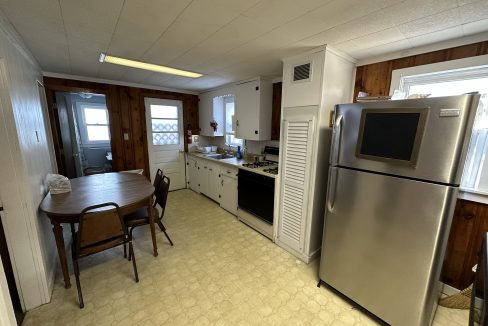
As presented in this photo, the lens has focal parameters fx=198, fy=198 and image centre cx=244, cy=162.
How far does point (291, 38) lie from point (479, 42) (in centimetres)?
149

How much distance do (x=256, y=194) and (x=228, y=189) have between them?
76 cm

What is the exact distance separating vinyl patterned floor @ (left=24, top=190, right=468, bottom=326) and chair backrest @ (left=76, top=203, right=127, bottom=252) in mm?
541

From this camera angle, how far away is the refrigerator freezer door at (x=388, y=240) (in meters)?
1.29

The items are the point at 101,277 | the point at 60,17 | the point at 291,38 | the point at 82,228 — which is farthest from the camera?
the point at 101,277

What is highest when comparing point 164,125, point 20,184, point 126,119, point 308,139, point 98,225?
point 126,119

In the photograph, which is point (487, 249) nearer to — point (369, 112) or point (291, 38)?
point (369, 112)

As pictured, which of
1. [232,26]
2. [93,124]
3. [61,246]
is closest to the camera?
[232,26]

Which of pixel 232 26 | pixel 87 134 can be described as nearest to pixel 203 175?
pixel 232 26

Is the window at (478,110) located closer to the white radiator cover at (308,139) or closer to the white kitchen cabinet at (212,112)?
the white radiator cover at (308,139)

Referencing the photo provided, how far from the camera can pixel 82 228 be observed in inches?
64.3

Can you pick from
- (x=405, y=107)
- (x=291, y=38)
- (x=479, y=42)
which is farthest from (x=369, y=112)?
(x=479, y=42)

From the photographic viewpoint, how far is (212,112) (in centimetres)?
432

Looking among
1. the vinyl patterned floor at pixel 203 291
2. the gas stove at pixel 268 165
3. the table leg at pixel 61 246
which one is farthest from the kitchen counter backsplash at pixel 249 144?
the table leg at pixel 61 246

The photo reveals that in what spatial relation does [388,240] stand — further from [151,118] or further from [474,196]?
[151,118]
